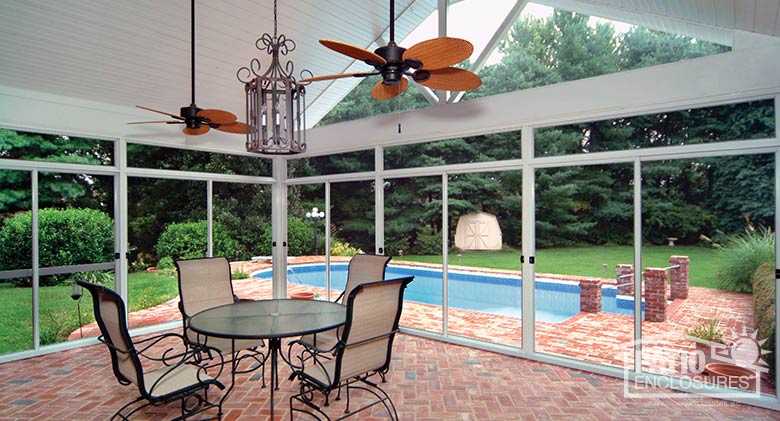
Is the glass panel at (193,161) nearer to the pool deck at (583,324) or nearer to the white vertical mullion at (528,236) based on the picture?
the pool deck at (583,324)

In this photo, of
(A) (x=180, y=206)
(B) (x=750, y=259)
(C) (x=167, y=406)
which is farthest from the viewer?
(A) (x=180, y=206)

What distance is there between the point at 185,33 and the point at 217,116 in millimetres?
1939

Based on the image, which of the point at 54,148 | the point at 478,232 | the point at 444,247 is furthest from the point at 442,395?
the point at 54,148

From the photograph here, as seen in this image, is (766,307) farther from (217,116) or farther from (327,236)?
(327,236)

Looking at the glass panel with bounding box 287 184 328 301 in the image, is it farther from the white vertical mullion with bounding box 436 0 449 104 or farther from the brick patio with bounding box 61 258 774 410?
the white vertical mullion with bounding box 436 0 449 104

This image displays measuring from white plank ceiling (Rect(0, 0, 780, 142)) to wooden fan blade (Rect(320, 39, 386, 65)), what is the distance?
8.75 ft

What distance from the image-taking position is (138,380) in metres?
2.47

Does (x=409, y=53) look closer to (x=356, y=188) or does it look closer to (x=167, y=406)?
(x=167, y=406)

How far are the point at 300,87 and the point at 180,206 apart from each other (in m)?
4.15

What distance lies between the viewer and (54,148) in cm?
468

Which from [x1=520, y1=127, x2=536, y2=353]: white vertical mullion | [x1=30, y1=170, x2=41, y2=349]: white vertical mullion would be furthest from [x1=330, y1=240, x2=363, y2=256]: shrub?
[x1=30, y1=170, x2=41, y2=349]: white vertical mullion

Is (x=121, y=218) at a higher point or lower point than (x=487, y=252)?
higher

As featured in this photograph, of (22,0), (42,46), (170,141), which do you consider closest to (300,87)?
(22,0)

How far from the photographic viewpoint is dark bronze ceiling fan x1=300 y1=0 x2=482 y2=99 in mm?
2205
